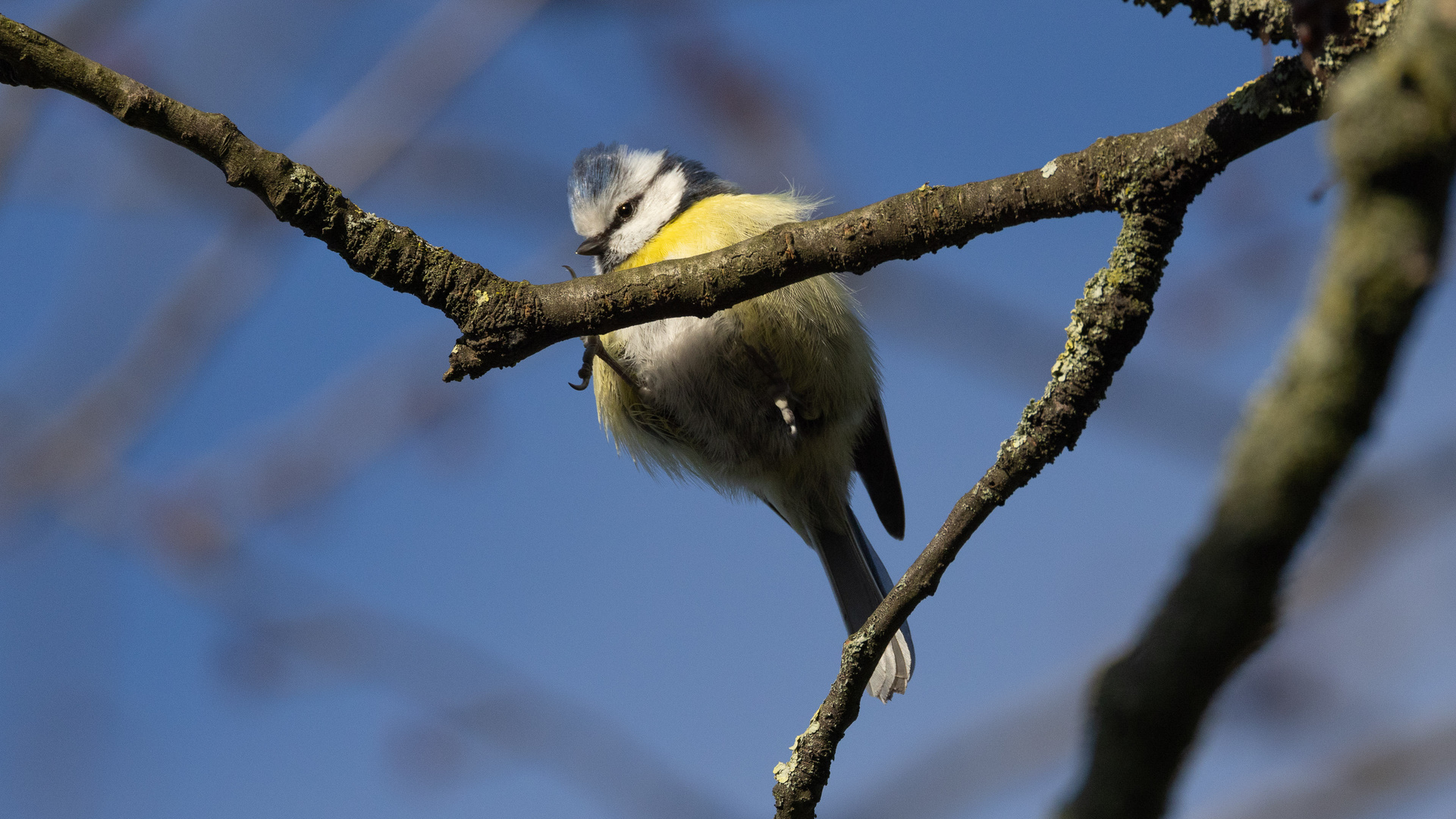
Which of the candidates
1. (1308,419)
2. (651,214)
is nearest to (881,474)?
(651,214)

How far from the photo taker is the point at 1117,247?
1.39 meters

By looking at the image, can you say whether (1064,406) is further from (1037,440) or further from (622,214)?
(622,214)

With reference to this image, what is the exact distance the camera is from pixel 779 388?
2832 millimetres

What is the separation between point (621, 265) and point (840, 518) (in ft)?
3.61

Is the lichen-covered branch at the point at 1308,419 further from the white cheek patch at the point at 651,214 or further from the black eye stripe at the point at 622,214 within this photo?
the black eye stripe at the point at 622,214

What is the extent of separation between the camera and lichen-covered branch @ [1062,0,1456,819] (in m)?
0.54

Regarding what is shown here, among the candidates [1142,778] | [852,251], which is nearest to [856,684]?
[852,251]

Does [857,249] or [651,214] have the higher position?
[651,214]

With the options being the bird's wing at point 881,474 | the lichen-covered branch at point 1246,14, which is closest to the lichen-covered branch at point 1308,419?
the lichen-covered branch at point 1246,14

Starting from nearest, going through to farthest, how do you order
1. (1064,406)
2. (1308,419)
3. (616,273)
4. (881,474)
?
(1308,419)
(1064,406)
(616,273)
(881,474)

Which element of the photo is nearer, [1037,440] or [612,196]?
[1037,440]

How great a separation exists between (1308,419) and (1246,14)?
0.91 meters

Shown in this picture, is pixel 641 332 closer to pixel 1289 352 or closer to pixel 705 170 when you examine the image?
pixel 705 170

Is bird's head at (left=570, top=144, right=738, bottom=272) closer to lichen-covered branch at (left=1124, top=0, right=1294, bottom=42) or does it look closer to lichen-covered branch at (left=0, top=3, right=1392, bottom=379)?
lichen-covered branch at (left=0, top=3, right=1392, bottom=379)
